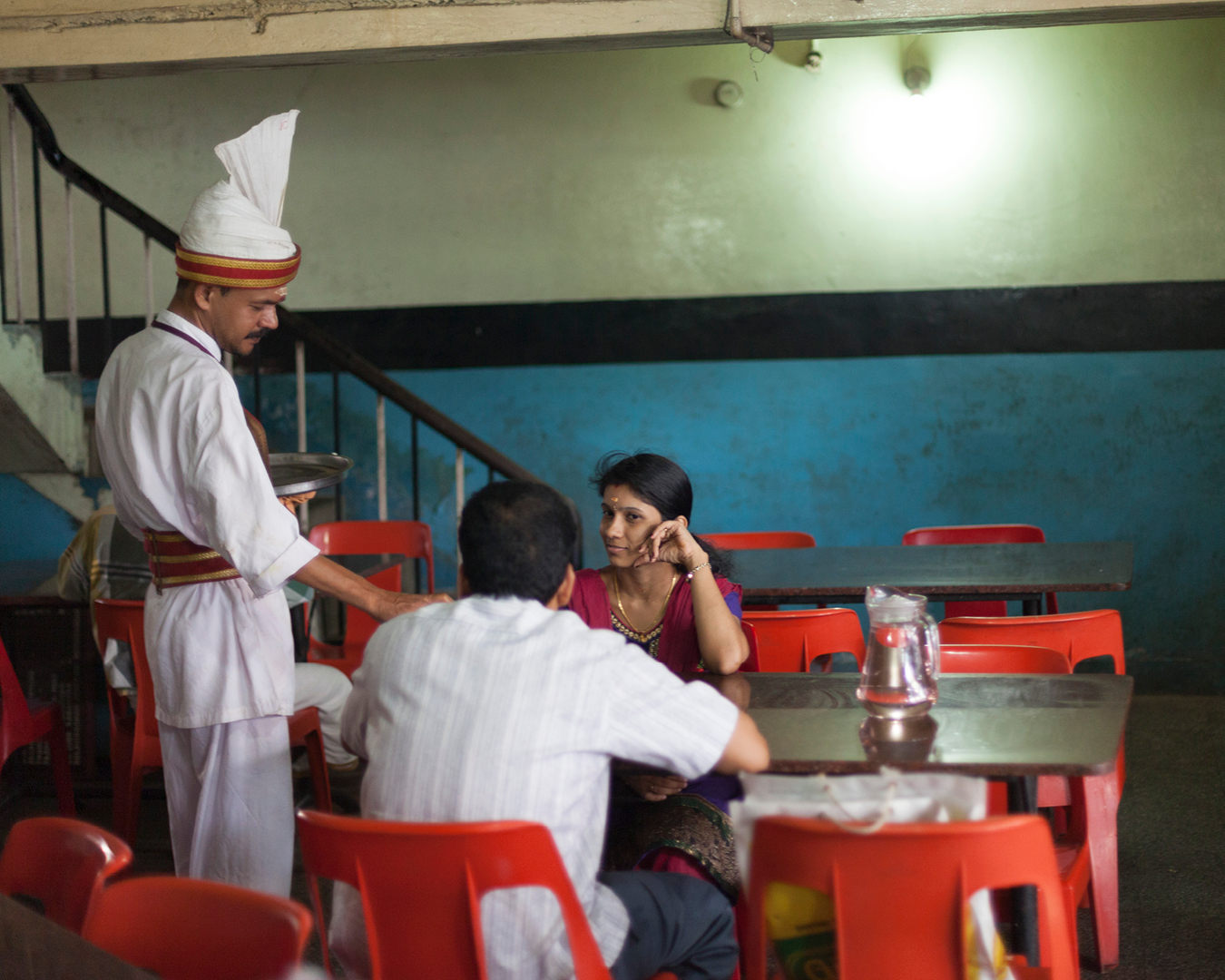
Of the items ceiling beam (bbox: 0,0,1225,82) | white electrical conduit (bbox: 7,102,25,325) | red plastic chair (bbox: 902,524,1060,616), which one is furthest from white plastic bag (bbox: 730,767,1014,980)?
white electrical conduit (bbox: 7,102,25,325)

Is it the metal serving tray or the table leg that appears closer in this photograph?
the table leg

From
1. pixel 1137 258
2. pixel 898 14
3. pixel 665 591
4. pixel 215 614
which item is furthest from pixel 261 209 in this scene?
pixel 1137 258

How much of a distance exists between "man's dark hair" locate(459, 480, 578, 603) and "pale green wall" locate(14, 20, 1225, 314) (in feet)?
12.2

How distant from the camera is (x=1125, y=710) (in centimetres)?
195

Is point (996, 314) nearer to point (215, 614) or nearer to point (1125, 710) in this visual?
point (1125, 710)

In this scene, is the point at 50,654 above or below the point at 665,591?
below

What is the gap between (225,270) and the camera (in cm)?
211

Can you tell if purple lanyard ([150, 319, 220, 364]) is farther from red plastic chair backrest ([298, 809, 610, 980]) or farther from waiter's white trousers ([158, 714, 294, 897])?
red plastic chair backrest ([298, 809, 610, 980])

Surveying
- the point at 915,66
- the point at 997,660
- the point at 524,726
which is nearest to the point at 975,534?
the point at 997,660

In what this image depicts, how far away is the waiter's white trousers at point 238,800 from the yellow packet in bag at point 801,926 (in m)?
1.07

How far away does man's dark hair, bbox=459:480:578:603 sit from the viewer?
63.5 inches

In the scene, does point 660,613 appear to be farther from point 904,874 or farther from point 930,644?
point 904,874

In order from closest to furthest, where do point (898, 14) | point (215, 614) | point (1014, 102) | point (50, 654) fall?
1. point (215, 614)
2. point (898, 14)
3. point (50, 654)
4. point (1014, 102)

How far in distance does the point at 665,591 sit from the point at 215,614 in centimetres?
93
